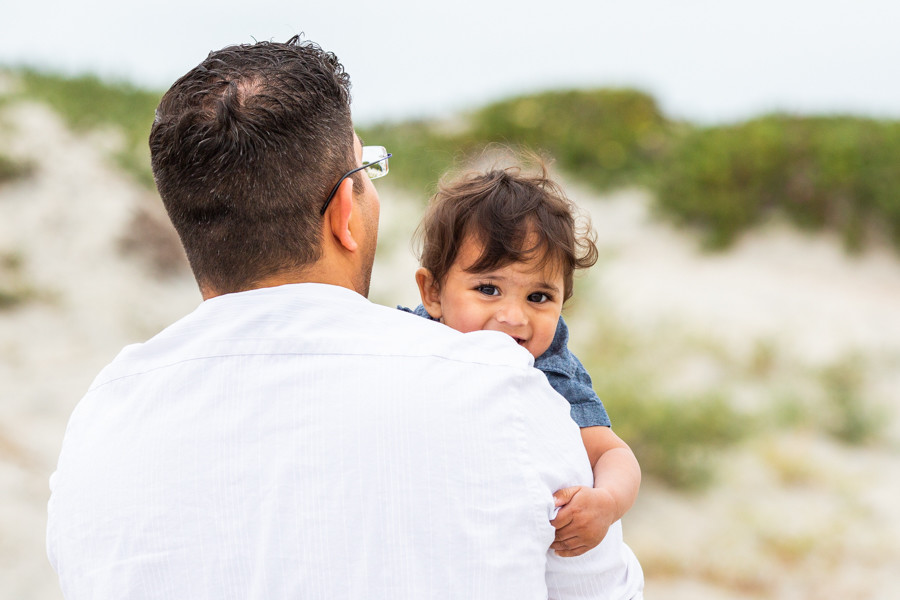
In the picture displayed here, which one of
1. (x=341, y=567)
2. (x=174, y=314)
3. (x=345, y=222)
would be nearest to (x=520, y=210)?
(x=345, y=222)

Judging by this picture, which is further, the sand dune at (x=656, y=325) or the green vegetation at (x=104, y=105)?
the green vegetation at (x=104, y=105)

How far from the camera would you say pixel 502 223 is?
7.04 ft

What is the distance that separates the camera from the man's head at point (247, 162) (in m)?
1.48

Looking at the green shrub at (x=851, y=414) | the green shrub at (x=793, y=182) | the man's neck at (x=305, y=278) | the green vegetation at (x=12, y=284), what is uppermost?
the man's neck at (x=305, y=278)

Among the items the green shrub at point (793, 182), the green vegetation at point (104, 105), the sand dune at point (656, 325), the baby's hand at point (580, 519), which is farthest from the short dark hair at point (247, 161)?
the green shrub at point (793, 182)

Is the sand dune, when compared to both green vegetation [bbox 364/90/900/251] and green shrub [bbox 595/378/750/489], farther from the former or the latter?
green vegetation [bbox 364/90/900/251]

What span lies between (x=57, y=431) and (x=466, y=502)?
17.2ft

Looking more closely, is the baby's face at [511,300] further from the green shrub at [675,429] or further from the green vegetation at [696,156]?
the green vegetation at [696,156]

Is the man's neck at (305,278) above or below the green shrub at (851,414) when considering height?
above

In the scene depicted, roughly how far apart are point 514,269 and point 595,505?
81 centimetres

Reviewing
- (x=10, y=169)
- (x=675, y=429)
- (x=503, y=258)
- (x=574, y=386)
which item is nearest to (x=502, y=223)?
(x=503, y=258)

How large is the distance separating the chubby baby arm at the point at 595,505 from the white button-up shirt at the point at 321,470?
44 millimetres

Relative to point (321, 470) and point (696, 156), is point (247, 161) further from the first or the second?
point (696, 156)

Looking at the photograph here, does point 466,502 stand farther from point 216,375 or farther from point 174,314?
point 174,314
